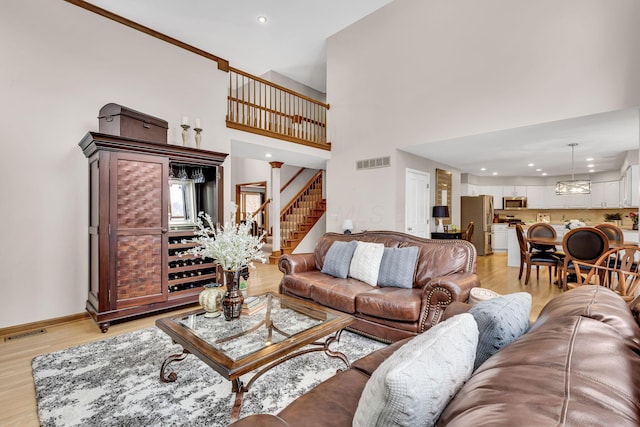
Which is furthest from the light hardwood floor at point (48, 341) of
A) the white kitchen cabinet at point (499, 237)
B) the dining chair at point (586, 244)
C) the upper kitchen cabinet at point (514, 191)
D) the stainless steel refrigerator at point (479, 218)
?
the upper kitchen cabinet at point (514, 191)

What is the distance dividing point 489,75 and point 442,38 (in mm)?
1024

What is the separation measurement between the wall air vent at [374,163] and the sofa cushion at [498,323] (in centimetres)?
415

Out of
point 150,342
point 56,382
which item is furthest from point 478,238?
point 56,382

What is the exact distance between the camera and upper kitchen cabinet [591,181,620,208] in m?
7.54

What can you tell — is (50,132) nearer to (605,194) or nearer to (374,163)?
(374,163)

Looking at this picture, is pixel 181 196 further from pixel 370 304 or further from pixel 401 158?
pixel 401 158

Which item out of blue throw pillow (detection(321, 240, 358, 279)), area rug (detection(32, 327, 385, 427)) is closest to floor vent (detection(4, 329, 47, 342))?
area rug (detection(32, 327, 385, 427))

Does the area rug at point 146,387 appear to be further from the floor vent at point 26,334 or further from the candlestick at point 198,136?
the candlestick at point 198,136

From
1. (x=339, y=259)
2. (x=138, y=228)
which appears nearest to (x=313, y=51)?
(x=339, y=259)

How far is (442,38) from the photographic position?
4.53 m

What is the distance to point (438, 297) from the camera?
95.2 inches

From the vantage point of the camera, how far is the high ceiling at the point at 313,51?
167 inches

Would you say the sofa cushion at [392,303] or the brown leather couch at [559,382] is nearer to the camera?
the brown leather couch at [559,382]

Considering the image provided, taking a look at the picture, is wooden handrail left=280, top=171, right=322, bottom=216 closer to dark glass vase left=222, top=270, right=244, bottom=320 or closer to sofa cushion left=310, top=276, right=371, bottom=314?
sofa cushion left=310, top=276, right=371, bottom=314
